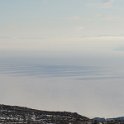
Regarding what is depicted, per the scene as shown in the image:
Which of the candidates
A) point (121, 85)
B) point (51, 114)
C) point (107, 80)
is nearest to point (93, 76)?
point (107, 80)

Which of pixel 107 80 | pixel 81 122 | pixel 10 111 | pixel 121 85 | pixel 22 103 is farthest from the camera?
pixel 107 80

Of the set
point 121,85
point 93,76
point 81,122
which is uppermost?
point 93,76

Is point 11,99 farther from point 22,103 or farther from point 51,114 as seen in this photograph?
point 51,114

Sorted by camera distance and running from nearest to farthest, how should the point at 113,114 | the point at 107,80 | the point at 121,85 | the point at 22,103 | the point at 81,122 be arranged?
the point at 81,122 < the point at 113,114 < the point at 22,103 < the point at 121,85 < the point at 107,80

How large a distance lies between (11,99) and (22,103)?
8.01ft

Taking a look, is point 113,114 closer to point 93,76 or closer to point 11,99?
point 11,99

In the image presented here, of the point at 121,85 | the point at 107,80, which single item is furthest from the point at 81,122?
the point at 107,80

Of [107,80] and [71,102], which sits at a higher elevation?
[107,80]

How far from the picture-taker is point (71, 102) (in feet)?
192

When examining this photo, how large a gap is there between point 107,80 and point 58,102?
3245cm

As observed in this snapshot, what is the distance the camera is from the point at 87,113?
47.8 metres

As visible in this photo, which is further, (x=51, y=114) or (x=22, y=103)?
(x=22, y=103)

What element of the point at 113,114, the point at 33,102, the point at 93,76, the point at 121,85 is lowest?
the point at 113,114

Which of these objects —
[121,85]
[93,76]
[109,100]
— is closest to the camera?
[109,100]
